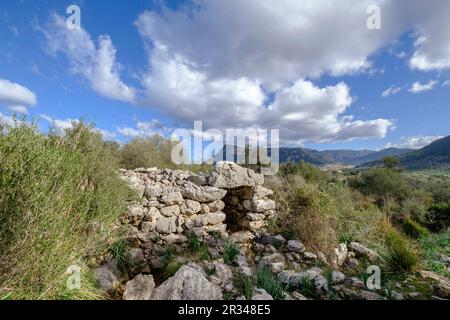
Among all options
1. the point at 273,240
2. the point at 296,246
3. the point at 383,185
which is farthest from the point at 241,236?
the point at 383,185

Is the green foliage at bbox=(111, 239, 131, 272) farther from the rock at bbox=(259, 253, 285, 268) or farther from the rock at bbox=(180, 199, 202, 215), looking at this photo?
the rock at bbox=(259, 253, 285, 268)

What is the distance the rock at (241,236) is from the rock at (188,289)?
219 cm

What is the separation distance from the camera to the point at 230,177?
627 cm

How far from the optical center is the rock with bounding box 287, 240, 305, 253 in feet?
17.3

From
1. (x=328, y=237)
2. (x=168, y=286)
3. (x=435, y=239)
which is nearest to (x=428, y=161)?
(x=435, y=239)

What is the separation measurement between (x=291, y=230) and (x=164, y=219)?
3171 millimetres

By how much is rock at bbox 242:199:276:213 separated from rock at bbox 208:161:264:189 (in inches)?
18.5

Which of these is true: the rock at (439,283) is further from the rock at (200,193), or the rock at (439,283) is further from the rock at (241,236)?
the rock at (200,193)

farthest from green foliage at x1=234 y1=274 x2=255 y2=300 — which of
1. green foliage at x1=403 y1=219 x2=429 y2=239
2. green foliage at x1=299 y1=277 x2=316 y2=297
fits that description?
green foliage at x1=403 y1=219 x2=429 y2=239

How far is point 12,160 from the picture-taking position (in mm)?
2445

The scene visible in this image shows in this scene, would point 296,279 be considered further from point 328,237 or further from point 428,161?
point 428,161

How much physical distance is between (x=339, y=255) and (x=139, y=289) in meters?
4.10

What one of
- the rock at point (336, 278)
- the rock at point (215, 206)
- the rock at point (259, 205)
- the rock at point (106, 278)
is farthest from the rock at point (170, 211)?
the rock at point (336, 278)
